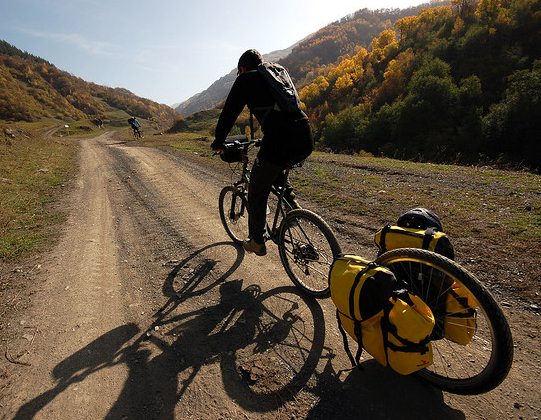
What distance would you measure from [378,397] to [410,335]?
2.14 ft

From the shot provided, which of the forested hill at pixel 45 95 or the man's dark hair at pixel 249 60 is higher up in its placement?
the forested hill at pixel 45 95

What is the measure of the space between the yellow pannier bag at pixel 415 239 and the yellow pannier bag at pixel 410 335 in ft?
1.71

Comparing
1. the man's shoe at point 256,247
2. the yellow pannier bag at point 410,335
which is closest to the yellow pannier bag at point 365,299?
the yellow pannier bag at point 410,335

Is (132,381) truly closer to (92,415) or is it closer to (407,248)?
(92,415)

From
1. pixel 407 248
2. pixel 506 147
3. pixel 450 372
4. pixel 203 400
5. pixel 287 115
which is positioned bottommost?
pixel 506 147

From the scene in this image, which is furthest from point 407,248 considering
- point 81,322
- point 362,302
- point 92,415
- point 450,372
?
point 81,322

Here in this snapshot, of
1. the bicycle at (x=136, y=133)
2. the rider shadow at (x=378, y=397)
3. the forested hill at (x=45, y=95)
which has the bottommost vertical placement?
the rider shadow at (x=378, y=397)

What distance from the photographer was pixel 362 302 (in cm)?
214

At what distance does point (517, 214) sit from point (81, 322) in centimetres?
732

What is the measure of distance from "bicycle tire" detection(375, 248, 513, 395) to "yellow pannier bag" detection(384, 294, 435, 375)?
301mm

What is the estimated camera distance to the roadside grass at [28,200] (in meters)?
5.16

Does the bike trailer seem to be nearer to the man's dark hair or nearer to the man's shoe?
the man's shoe

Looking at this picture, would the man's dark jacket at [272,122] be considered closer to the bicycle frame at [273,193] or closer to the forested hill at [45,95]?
the bicycle frame at [273,193]

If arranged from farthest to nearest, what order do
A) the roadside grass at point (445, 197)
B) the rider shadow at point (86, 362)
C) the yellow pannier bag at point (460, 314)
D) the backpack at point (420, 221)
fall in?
the roadside grass at point (445, 197) → the backpack at point (420, 221) → the rider shadow at point (86, 362) → the yellow pannier bag at point (460, 314)
